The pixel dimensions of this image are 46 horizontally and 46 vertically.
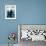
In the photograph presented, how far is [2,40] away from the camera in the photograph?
464cm

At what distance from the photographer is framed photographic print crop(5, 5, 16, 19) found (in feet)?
15.2

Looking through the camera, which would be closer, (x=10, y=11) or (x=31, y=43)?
(x=31, y=43)

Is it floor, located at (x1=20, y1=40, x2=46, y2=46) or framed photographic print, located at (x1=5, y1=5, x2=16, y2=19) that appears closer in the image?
floor, located at (x1=20, y1=40, x2=46, y2=46)

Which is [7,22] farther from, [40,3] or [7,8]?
[40,3]

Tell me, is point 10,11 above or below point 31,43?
above

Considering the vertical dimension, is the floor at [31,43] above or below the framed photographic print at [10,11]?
below

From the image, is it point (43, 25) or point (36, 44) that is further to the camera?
point (43, 25)

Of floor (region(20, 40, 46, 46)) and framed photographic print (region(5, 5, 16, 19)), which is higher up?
framed photographic print (region(5, 5, 16, 19))

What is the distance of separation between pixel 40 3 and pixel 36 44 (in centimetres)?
154

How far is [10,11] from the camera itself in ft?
15.3

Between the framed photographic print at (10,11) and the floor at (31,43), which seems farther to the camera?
the framed photographic print at (10,11)

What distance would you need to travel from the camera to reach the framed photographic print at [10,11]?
183 inches

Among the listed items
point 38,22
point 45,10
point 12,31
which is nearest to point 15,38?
point 12,31

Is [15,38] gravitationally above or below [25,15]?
below
